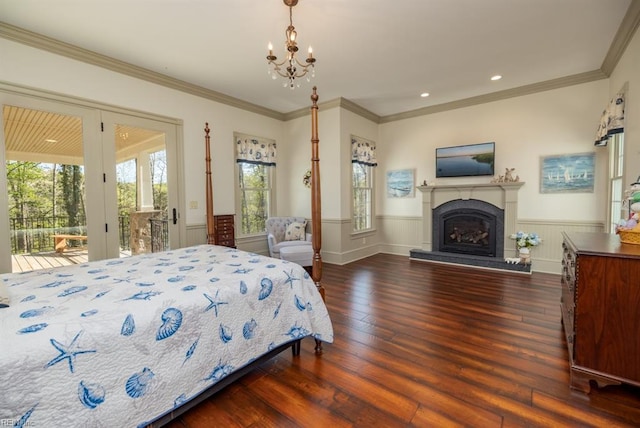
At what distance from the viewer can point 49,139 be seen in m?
3.07

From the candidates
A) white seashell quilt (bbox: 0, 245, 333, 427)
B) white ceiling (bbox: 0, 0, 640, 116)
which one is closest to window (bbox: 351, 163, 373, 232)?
white ceiling (bbox: 0, 0, 640, 116)

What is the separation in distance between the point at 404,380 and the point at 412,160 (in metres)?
4.55

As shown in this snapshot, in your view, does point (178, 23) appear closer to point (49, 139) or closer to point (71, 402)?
point (49, 139)

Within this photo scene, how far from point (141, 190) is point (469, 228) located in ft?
17.4

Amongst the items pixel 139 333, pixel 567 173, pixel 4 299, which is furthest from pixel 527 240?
pixel 4 299

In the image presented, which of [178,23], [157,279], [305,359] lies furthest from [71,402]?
[178,23]

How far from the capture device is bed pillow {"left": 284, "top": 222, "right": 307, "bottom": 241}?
195 inches

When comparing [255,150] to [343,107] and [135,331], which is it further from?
[135,331]

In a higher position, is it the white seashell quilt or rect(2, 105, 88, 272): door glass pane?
rect(2, 105, 88, 272): door glass pane

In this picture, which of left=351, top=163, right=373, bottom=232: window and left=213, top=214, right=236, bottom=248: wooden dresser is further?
left=351, top=163, right=373, bottom=232: window

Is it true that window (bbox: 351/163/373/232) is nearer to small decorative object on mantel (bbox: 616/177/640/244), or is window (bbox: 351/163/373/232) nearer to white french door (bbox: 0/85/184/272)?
white french door (bbox: 0/85/184/272)

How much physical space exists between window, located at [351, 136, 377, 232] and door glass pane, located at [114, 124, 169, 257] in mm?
3161

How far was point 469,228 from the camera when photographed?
16.8 feet

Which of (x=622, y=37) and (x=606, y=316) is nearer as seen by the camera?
(x=606, y=316)
